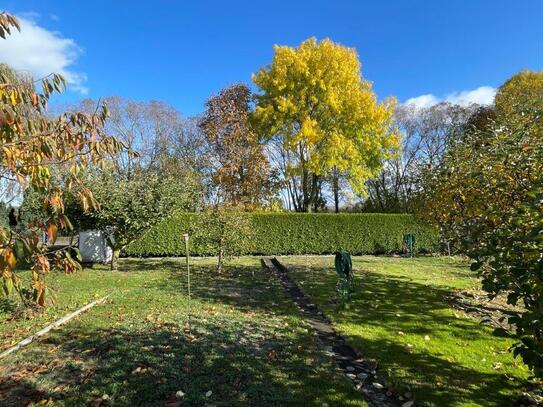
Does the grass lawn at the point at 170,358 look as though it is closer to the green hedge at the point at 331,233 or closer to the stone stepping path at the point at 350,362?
the stone stepping path at the point at 350,362

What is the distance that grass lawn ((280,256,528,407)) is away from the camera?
416cm

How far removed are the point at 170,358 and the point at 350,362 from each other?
2.21m

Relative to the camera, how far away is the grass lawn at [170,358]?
3.84 meters

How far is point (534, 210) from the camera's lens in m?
3.19

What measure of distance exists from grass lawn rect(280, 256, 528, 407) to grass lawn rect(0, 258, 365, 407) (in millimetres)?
763

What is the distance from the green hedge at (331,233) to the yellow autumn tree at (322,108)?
4846 millimetres

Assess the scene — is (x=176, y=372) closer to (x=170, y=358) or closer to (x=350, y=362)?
(x=170, y=358)

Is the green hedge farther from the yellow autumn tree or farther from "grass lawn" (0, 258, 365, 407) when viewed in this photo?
"grass lawn" (0, 258, 365, 407)

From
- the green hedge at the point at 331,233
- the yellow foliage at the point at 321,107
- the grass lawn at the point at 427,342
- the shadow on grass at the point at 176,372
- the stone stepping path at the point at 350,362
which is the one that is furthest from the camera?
the yellow foliage at the point at 321,107

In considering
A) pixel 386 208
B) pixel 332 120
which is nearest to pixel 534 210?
pixel 332 120

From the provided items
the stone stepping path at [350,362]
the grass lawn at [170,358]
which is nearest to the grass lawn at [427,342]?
the stone stepping path at [350,362]

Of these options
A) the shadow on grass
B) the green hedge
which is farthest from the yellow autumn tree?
the shadow on grass

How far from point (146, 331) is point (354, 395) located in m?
3.24

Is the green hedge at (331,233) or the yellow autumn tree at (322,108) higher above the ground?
the yellow autumn tree at (322,108)
